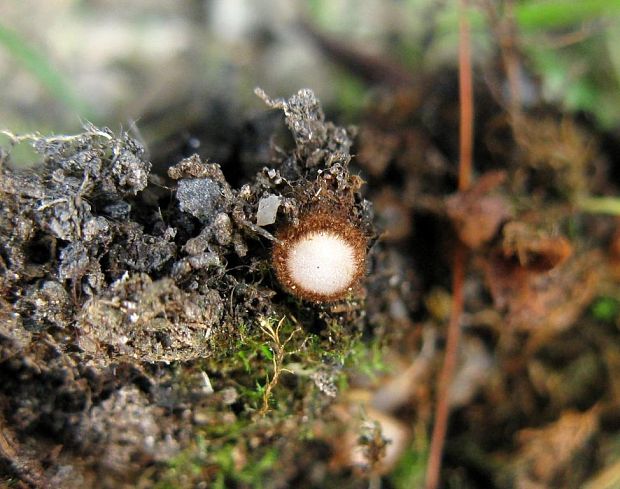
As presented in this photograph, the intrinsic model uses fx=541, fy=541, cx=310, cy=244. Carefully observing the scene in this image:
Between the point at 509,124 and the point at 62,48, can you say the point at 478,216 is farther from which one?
the point at 62,48

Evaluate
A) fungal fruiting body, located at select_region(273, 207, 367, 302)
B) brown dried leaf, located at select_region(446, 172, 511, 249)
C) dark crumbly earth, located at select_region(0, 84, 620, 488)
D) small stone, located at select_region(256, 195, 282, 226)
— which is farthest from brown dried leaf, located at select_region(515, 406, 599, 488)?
small stone, located at select_region(256, 195, 282, 226)

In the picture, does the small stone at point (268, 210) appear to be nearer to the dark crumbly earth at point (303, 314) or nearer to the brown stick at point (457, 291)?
the dark crumbly earth at point (303, 314)

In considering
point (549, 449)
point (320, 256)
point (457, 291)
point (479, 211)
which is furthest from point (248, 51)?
point (549, 449)

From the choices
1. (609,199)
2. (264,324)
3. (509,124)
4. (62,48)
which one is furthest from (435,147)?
(62,48)

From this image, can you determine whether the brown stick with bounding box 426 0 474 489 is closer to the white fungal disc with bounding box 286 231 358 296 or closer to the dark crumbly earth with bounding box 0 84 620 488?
the dark crumbly earth with bounding box 0 84 620 488

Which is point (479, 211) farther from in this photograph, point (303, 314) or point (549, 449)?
point (549, 449)

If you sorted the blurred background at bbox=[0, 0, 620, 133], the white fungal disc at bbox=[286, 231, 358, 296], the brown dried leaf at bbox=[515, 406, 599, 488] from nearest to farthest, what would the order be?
the white fungal disc at bbox=[286, 231, 358, 296]
the brown dried leaf at bbox=[515, 406, 599, 488]
the blurred background at bbox=[0, 0, 620, 133]
